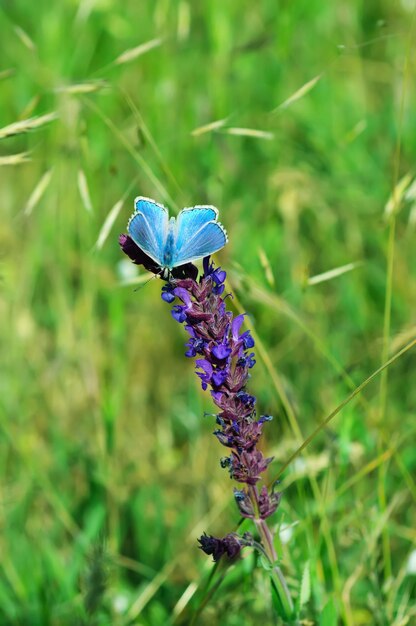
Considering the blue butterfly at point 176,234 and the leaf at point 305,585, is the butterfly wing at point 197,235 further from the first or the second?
the leaf at point 305,585

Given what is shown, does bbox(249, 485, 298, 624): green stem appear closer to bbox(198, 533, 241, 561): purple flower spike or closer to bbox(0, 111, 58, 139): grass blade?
bbox(198, 533, 241, 561): purple flower spike

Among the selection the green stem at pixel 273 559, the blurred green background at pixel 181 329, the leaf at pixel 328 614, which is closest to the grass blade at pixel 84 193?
the blurred green background at pixel 181 329

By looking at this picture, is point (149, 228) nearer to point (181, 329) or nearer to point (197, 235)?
point (197, 235)

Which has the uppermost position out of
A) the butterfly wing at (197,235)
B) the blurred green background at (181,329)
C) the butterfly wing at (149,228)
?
the butterfly wing at (197,235)

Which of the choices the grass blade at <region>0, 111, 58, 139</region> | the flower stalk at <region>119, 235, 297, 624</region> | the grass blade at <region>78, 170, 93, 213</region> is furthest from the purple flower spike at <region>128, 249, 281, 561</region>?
the grass blade at <region>78, 170, 93, 213</region>

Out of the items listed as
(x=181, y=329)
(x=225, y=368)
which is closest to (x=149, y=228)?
(x=225, y=368)
